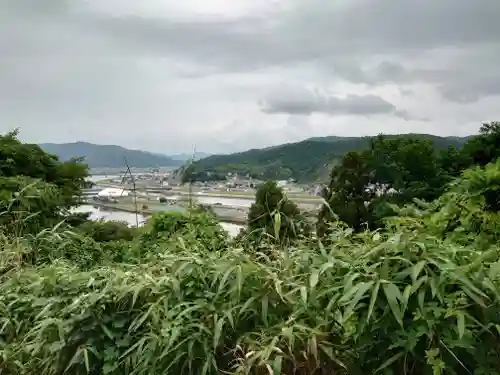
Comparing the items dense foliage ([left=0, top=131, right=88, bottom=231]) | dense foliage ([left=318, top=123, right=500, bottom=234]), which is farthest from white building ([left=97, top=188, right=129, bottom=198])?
dense foliage ([left=318, top=123, right=500, bottom=234])

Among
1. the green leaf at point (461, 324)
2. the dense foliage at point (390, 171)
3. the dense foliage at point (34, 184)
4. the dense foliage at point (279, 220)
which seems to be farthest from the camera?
the dense foliage at point (390, 171)

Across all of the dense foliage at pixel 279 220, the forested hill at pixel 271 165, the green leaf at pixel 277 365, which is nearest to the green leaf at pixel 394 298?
the green leaf at pixel 277 365

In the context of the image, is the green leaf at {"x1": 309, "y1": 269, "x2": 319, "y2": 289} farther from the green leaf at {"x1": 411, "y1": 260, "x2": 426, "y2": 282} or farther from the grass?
the green leaf at {"x1": 411, "y1": 260, "x2": 426, "y2": 282}

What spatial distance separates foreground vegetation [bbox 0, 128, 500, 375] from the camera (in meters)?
1.22

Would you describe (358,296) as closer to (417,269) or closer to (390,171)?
(417,269)

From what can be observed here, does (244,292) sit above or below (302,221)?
below

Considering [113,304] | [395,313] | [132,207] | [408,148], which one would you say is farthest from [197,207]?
[408,148]

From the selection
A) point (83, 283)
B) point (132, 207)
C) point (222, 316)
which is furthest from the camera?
point (132, 207)

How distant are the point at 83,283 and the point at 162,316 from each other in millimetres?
355

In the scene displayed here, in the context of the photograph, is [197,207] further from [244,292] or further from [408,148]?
[408,148]

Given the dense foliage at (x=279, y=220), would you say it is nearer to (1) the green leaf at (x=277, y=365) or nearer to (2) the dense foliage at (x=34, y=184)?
(1) the green leaf at (x=277, y=365)

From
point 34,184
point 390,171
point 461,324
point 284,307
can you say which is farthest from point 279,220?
point 390,171

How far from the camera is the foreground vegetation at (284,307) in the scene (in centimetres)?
122

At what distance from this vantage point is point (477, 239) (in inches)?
70.3
